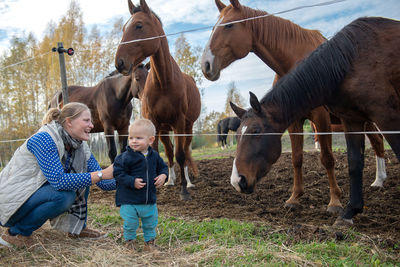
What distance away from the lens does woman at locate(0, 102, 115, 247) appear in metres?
2.36

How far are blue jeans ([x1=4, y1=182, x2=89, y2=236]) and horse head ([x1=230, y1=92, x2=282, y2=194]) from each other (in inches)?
60.2

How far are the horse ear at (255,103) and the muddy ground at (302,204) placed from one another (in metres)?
1.15

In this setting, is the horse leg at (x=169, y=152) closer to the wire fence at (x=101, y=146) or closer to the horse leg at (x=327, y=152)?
the wire fence at (x=101, y=146)

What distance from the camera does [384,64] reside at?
8.63 ft

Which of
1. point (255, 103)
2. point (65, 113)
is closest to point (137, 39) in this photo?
point (65, 113)

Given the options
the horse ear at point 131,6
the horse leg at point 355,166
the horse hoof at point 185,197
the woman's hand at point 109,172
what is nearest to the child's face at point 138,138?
the woman's hand at point 109,172

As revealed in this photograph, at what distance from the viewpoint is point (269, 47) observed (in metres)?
3.81

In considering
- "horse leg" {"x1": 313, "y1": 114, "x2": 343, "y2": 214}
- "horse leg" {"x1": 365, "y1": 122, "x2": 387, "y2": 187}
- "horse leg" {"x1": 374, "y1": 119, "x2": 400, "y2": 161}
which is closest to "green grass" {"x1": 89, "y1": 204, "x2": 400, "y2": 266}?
"horse leg" {"x1": 374, "y1": 119, "x2": 400, "y2": 161}

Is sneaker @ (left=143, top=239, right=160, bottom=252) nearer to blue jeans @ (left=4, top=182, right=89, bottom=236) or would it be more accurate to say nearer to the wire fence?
blue jeans @ (left=4, top=182, right=89, bottom=236)

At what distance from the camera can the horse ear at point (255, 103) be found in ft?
9.27

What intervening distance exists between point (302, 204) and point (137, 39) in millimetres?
3195

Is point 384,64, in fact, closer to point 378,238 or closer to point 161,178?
point 378,238

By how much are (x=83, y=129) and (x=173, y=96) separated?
2.31 meters

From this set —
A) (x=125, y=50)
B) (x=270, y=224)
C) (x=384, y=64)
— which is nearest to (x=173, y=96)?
(x=125, y=50)
